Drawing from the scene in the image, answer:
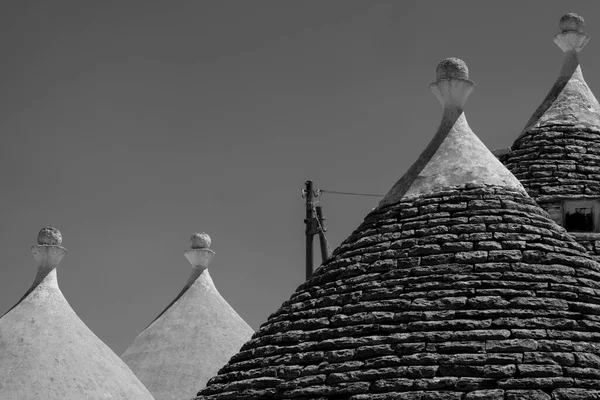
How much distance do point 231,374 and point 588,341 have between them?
3.38 metres

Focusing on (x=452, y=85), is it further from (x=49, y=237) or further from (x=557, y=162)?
(x=49, y=237)

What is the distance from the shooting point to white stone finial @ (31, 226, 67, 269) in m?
21.9

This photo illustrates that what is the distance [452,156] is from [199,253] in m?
12.4

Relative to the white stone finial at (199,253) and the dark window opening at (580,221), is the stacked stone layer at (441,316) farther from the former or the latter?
the white stone finial at (199,253)

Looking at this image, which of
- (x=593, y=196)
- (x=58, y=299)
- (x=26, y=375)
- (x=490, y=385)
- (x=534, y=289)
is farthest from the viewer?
(x=58, y=299)

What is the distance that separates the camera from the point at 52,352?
20578 millimetres

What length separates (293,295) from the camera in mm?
14125

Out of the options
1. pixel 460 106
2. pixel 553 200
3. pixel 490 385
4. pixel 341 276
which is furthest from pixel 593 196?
pixel 490 385

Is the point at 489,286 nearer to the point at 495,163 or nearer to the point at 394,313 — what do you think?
the point at 394,313

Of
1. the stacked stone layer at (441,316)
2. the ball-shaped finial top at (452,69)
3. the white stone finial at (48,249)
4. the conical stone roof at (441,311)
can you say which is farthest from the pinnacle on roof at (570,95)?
the white stone finial at (48,249)

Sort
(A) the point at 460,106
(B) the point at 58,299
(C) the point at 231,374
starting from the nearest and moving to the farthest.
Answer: (C) the point at 231,374 < (A) the point at 460,106 < (B) the point at 58,299

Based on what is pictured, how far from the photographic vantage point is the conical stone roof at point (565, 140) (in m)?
17.2

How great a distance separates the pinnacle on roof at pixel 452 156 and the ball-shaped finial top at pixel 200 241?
11914mm

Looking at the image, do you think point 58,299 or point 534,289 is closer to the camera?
point 534,289
